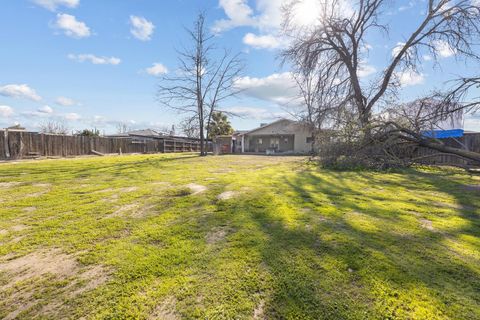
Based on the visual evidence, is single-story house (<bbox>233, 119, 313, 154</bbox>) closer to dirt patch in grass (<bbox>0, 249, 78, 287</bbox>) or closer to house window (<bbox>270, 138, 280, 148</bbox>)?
house window (<bbox>270, 138, 280, 148</bbox>)

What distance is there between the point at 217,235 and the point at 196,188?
2425mm

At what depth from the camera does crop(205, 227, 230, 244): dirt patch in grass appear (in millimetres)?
2320

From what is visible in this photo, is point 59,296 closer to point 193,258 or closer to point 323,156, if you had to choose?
point 193,258

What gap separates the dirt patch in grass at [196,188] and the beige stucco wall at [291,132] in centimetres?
2302

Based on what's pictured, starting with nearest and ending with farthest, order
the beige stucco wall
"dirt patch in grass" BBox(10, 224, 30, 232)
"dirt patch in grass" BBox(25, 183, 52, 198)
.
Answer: "dirt patch in grass" BBox(10, 224, 30, 232) → "dirt patch in grass" BBox(25, 183, 52, 198) → the beige stucco wall

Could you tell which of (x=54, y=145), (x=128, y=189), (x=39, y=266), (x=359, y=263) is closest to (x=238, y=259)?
(x=359, y=263)

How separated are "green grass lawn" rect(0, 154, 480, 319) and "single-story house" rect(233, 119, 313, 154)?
2408 cm

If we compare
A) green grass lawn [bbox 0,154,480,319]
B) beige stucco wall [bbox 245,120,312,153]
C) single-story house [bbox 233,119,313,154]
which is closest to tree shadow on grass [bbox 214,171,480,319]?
green grass lawn [bbox 0,154,480,319]

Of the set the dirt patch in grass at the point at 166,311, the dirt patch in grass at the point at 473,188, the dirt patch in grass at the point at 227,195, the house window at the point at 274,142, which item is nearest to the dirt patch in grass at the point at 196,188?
the dirt patch in grass at the point at 227,195

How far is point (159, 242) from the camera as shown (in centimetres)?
226

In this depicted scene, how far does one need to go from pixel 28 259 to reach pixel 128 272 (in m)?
1.01

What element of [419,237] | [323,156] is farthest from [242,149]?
[419,237]

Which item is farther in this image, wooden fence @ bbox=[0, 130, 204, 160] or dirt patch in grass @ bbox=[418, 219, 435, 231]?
wooden fence @ bbox=[0, 130, 204, 160]

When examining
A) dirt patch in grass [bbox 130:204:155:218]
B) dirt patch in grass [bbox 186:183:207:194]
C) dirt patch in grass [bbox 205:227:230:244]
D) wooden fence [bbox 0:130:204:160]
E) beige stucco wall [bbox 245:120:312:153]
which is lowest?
dirt patch in grass [bbox 205:227:230:244]
